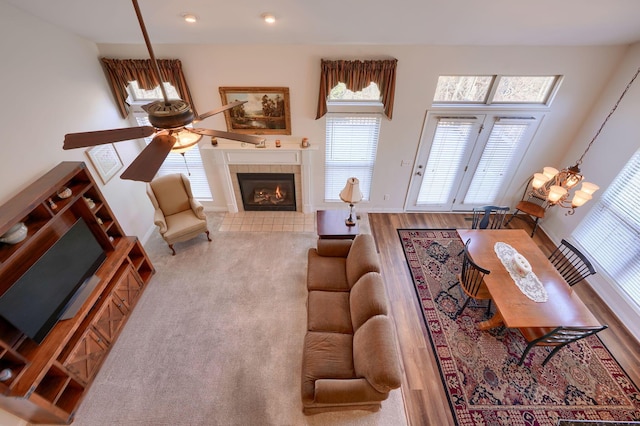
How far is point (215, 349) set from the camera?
332 cm

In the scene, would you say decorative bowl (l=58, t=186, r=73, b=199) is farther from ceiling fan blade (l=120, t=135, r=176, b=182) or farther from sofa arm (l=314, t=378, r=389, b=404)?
sofa arm (l=314, t=378, r=389, b=404)

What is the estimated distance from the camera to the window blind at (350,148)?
4.48m

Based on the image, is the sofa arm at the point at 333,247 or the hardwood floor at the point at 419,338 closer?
the hardwood floor at the point at 419,338

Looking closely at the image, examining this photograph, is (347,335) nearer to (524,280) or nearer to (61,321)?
(524,280)

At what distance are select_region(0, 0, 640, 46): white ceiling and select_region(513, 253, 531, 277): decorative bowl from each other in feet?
8.83

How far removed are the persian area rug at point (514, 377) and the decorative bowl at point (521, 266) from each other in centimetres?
81

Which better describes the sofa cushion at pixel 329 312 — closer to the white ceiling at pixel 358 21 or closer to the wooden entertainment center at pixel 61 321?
the wooden entertainment center at pixel 61 321

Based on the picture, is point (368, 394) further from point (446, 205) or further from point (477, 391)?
point (446, 205)

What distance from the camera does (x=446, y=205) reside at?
5.48 metres

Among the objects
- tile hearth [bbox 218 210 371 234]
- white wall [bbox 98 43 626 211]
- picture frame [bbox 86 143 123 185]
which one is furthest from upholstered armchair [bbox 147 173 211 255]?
white wall [bbox 98 43 626 211]

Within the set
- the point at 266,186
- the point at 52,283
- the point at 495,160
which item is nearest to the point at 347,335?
the point at 52,283

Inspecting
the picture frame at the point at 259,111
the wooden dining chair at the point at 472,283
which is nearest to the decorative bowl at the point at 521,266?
the wooden dining chair at the point at 472,283

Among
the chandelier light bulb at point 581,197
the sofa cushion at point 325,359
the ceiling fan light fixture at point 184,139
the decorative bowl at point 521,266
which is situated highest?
the ceiling fan light fixture at point 184,139

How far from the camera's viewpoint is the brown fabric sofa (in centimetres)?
245
